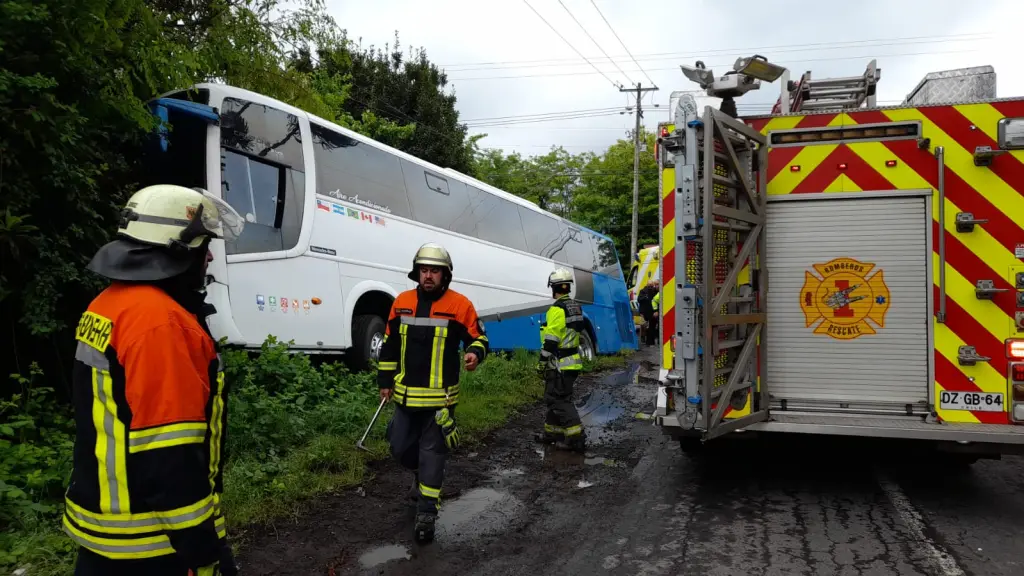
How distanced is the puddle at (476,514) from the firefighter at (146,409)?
8.69 ft

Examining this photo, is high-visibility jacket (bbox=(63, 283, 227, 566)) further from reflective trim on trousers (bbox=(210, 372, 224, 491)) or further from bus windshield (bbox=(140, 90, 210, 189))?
bus windshield (bbox=(140, 90, 210, 189))

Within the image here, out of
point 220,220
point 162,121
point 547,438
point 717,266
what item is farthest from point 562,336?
point 220,220

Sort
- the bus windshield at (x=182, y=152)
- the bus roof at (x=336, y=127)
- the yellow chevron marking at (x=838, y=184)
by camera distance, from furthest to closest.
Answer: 1. the bus roof at (x=336, y=127)
2. the bus windshield at (x=182, y=152)
3. the yellow chevron marking at (x=838, y=184)

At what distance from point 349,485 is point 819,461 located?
3.92 m

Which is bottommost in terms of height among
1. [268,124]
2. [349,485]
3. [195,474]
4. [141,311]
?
[349,485]

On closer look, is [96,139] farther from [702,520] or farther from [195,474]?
[702,520]

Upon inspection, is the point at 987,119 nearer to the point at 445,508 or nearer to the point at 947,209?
the point at 947,209

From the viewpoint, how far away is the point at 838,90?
6.55 metres

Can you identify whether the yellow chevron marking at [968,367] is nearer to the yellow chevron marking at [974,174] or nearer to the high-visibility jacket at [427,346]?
the yellow chevron marking at [974,174]

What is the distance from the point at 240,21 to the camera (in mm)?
6953

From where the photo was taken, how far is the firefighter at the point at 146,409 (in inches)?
73.5

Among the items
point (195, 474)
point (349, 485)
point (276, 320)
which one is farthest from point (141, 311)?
point (276, 320)

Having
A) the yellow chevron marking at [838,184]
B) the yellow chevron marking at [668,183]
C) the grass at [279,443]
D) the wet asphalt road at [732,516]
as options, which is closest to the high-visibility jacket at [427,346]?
the wet asphalt road at [732,516]

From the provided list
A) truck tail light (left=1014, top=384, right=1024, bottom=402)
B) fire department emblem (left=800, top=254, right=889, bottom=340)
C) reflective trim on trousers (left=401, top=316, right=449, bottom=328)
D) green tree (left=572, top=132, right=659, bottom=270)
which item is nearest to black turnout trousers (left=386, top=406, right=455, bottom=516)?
reflective trim on trousers (left=401, top=316, right=449, bottom=328)
